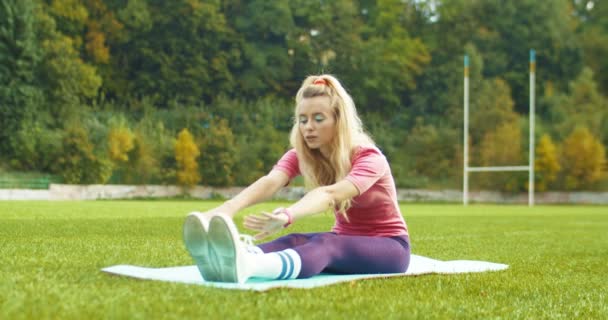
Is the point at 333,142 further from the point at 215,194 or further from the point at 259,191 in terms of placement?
the point at 215,194

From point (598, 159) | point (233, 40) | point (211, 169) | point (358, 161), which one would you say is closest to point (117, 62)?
point (233, 40)

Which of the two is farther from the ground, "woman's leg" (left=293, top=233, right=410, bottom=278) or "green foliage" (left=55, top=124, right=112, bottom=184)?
"woman's leg" (left=293, top=233, right=410, bottom=278)

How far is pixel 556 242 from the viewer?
789cm

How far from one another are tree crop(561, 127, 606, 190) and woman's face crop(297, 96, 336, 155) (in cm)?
3027

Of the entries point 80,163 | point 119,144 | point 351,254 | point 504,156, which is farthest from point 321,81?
point 504,156

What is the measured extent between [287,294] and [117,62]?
109ft

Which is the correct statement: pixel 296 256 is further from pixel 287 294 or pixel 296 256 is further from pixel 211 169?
pixel 211 169

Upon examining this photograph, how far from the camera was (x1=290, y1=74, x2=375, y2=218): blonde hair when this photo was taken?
11.8ft

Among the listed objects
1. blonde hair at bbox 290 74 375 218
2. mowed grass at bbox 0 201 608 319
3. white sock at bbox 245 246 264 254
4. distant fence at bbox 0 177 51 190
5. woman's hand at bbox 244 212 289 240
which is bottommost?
distant fence at bbox 0 177 51 190

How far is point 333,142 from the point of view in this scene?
12.0 feet

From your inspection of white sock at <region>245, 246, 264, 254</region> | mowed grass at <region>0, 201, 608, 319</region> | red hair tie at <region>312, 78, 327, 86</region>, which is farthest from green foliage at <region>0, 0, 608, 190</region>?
white sock at <region>245, 246, 264, 254</region>

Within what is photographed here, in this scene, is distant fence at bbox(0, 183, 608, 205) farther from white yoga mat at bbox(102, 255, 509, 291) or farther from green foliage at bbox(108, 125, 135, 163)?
white yoga mat at bbox(102, 255, 509, 291)

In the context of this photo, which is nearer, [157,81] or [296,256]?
[296,256]

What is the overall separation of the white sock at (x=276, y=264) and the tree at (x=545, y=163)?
2983cm
